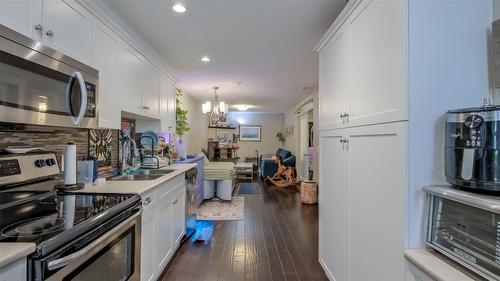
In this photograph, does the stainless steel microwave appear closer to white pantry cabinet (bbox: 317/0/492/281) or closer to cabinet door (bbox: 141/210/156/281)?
cabinet door (bbox: 141/210/156/281)

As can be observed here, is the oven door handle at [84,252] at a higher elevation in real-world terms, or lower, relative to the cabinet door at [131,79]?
lower

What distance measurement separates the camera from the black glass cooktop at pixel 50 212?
104 centimetres

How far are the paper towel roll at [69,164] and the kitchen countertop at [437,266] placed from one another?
211 cm

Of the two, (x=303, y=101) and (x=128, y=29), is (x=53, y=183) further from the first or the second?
(x=303, y=101)

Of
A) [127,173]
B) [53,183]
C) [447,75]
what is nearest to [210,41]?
[127,173]

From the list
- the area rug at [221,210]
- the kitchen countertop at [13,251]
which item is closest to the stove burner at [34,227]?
the kitchen countertop at [13,251]

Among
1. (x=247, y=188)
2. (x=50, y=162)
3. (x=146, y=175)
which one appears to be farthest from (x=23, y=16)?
(x=247, y=188)

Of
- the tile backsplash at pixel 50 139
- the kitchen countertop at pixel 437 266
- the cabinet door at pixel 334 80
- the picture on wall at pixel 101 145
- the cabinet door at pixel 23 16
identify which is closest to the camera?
the kitchen countertop at pixel 437 266

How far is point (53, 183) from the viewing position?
66.1 inches

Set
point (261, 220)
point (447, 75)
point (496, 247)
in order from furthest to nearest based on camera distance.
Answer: point (261, 220)
point (447, 75)
point (496, 247)

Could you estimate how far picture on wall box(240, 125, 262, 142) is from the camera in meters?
10.1

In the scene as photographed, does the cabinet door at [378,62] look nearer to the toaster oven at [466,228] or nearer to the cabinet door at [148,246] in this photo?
the toaster oven at [466,228]

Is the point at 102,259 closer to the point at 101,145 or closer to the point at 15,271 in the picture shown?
the point at 15,271

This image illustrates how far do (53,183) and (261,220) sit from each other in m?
2.90
